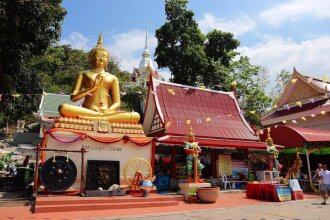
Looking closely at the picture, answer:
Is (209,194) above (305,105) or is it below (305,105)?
below

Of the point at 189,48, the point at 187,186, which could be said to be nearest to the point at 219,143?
the point at 187,186

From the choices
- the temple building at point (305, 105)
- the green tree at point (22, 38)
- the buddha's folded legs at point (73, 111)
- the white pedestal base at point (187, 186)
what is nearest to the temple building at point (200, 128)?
the white pedestal base at point (187, 186)

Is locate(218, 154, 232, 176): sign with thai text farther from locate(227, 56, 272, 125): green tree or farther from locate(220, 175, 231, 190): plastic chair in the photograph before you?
locate(227, 56, 272, 125): green tree

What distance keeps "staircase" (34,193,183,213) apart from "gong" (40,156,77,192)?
47cm

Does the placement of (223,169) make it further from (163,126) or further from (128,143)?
(128,143)

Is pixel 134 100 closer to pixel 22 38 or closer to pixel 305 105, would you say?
pixel 305 105

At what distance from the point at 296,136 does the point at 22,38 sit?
1401cm

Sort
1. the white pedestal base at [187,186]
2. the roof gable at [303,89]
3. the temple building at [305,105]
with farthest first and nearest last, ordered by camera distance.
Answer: the roof gable at [303,89]
the temple building at [305,105]
the white pedestal base at [187,186]

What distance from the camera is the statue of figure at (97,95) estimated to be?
496 inches

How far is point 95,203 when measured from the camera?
9.49 metres

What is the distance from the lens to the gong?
1002 cm

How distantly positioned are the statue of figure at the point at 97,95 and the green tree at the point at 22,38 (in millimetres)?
2258

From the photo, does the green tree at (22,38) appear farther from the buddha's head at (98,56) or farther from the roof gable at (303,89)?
the roof gable at (303,89)

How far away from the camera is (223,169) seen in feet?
50.6
